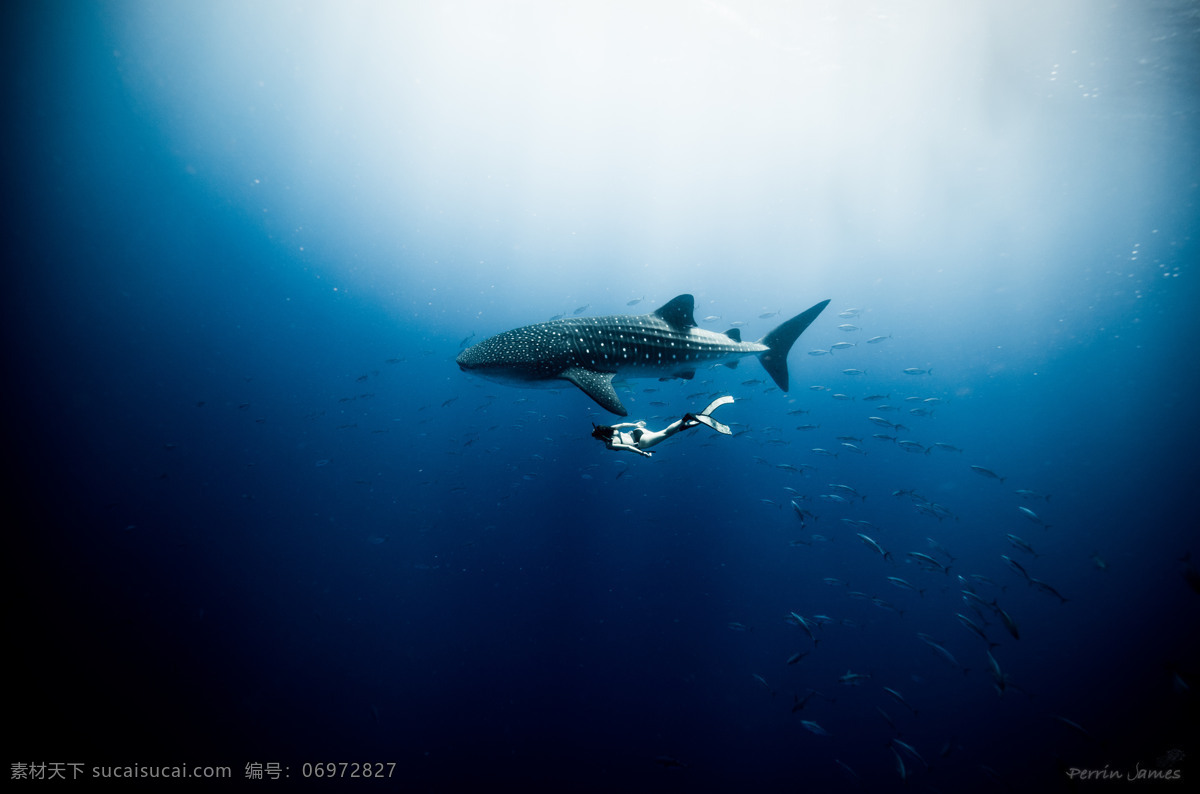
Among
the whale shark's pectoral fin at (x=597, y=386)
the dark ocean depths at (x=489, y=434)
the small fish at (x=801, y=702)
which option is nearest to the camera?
the whale shark's pectoral fin at (x=597, y=386)

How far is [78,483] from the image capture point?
14.9 m

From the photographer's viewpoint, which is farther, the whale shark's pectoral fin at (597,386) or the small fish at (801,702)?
the small fish at (801,702)

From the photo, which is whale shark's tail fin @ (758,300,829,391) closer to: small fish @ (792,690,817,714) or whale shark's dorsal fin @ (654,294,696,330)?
whale shark's dorsal fin @ (654,294,696,330)

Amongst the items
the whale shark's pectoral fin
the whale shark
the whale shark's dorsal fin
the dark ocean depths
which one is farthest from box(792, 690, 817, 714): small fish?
the whale shark's dorsal fin

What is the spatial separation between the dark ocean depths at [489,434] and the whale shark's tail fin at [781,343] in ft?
6.85

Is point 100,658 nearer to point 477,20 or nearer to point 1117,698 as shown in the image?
point 477,20

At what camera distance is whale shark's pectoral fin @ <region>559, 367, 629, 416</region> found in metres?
4.65

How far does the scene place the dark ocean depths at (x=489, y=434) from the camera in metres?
11.2

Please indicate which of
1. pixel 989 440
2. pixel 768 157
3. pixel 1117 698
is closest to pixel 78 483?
pixel 768 157

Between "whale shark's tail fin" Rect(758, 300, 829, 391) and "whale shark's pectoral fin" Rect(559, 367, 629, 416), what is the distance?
3.21 metres

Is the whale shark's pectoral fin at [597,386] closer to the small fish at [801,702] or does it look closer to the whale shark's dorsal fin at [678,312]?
the whale shark's dorsal fin at [678,312]

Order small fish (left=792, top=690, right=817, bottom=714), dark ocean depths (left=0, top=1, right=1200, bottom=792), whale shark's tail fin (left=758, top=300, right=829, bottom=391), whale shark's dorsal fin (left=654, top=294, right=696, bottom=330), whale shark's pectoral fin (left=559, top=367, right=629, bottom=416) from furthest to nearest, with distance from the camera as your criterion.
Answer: dark ocean depths (left=0, top=1, right=1200, bottom=792) → whale shark's tail fin (left=758, top=300, right=829, bottom=391) → small fish (left=792, top=690, right=817, bottom=714) → whale shark's dorsal fin (left=654, top=294, right=696, bottom=330) → whale shark's pectoral fin (left=559, top=367, right=629, bottom=416)

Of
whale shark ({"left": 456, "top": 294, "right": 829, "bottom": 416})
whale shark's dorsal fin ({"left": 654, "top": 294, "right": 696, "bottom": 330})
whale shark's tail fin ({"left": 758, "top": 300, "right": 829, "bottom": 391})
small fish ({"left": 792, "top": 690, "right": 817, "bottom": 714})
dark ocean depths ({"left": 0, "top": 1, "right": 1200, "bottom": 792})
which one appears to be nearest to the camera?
whale shark ({"left": 456, "top": 294, "right": 829, "bottom": 416})

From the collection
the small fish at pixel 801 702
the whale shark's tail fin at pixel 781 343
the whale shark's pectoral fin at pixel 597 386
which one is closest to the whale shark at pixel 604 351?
the whale shark's pectoral fin at pixel 597 386
